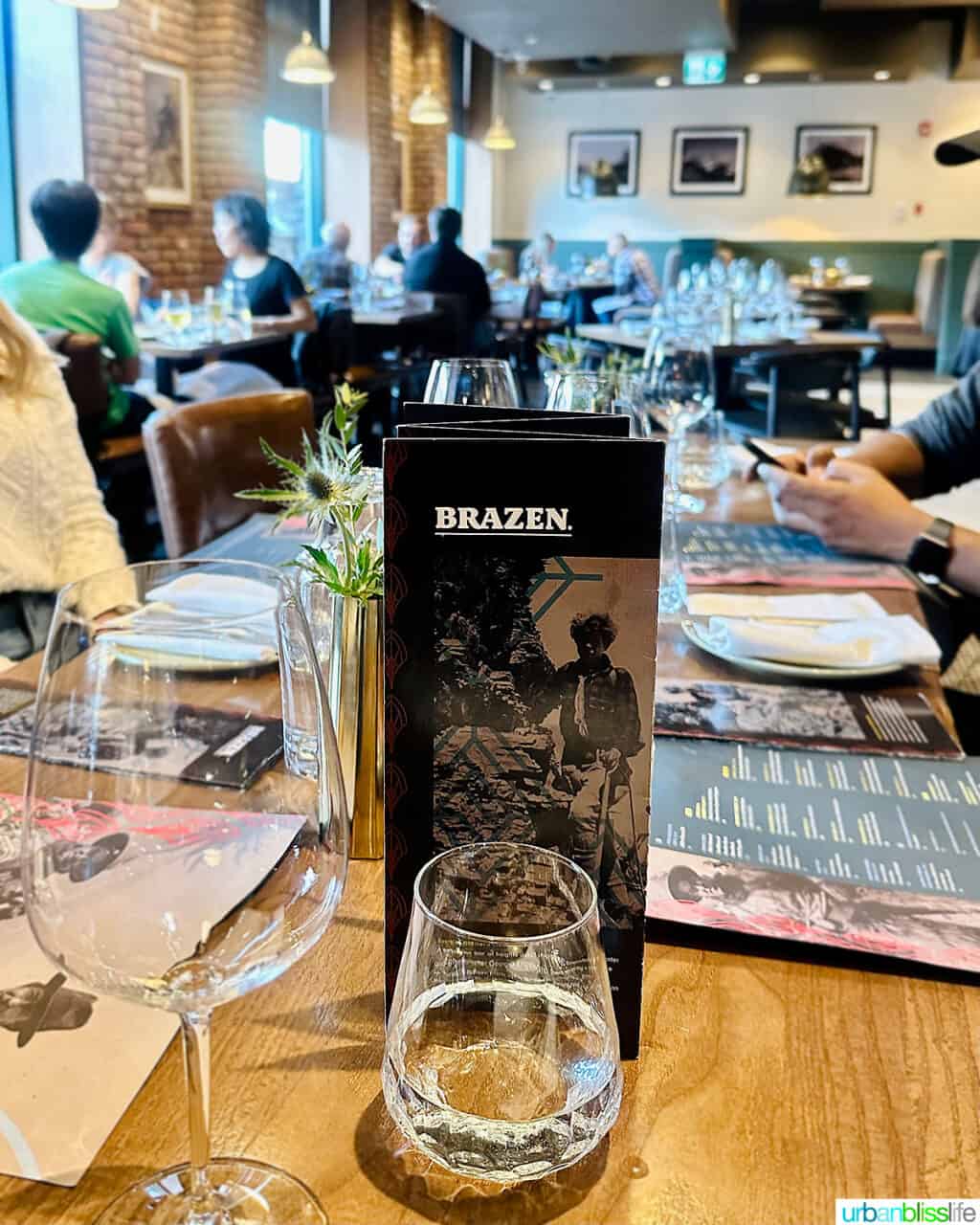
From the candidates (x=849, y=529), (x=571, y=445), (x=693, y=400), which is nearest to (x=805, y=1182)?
(x=571, y=445)

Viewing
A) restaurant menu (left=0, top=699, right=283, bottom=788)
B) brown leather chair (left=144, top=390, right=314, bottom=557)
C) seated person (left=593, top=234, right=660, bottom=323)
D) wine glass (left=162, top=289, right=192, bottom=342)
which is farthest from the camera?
seated person (left=593, top=234, right=660, bottom=323)

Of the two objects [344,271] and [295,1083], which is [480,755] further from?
[344,271]

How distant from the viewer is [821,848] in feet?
2.71

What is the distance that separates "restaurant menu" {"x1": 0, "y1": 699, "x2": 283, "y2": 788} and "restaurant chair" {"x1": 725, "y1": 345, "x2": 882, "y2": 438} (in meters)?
4.19

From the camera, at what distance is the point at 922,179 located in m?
13.3

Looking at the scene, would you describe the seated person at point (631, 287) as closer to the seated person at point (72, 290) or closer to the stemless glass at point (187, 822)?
the seated person at point (72, 290)

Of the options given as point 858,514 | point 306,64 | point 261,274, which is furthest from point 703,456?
point 306,64

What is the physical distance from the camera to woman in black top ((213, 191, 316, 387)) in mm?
5758

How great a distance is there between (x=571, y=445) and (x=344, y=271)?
7.28 meters

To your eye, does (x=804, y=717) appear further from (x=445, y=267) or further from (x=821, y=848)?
(x=445, y=267)

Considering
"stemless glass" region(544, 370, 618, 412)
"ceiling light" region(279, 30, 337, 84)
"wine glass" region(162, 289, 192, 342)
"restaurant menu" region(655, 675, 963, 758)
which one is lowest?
"restaurant menu" region(655, 675, 963, 758)

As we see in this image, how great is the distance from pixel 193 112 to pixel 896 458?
6.33 meters

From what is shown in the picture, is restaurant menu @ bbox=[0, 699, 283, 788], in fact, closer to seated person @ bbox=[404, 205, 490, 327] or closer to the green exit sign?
seated person @ bbox=[404, 205, 490, 327]

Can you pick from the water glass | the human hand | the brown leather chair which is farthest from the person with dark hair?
the water glass
